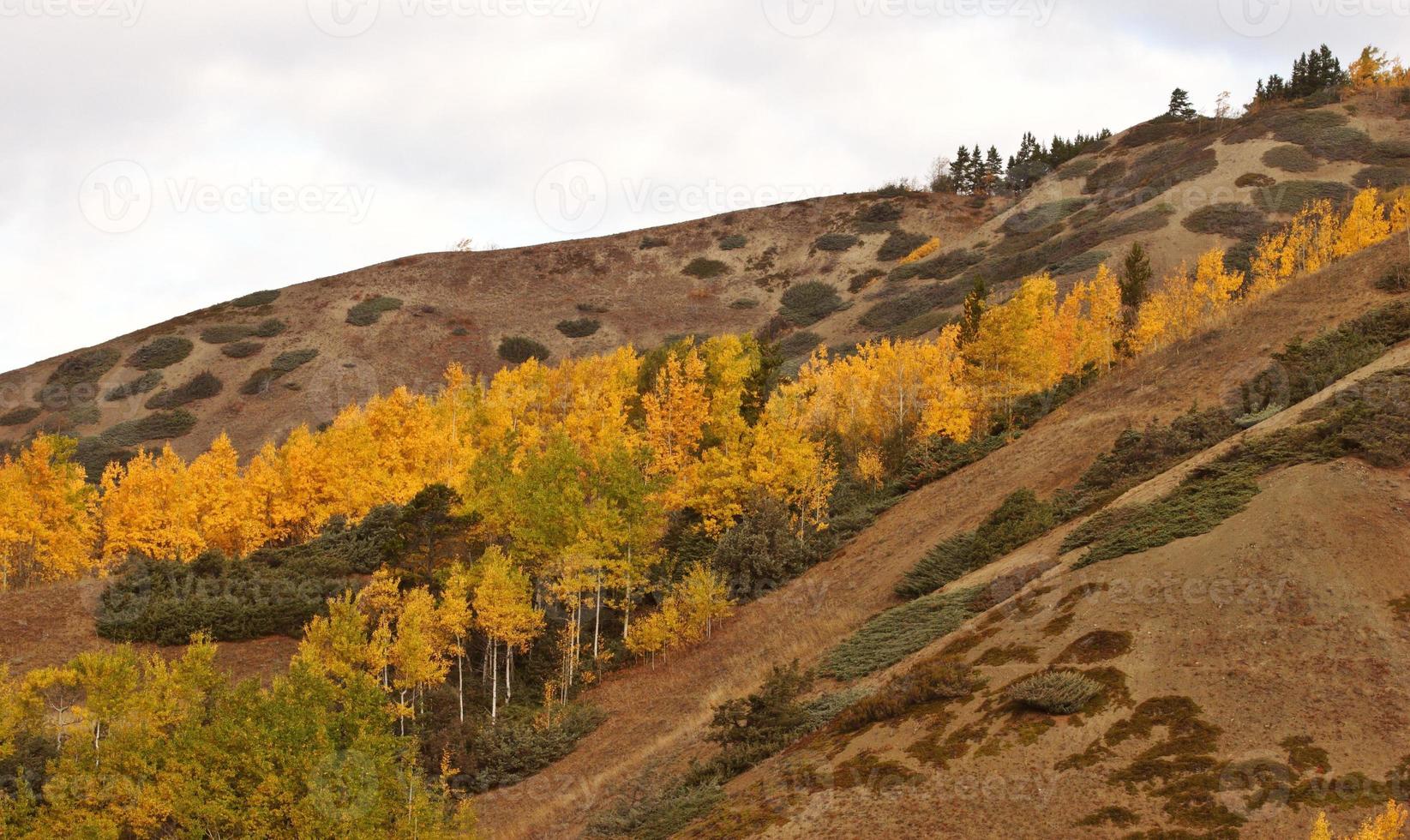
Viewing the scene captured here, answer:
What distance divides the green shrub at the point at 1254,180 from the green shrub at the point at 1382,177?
6.26 metres

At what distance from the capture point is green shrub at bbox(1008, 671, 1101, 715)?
18922 mm

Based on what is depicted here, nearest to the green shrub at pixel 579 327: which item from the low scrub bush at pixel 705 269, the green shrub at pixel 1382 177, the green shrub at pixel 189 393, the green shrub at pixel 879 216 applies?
the low scrub bush at pixel 705 269

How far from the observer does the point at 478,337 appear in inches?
4318

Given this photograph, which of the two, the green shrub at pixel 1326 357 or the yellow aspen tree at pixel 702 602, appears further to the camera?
the yellow aspen tree at pixel 702 602

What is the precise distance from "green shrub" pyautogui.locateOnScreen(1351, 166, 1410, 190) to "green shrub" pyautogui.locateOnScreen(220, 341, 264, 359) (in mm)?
103336

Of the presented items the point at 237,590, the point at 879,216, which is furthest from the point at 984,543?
the point at 879,216

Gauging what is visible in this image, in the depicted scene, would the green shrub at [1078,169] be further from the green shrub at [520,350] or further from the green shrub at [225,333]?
the green shrub at [225,333]

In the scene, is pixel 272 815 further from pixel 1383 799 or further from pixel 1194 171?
pixel 1194 171

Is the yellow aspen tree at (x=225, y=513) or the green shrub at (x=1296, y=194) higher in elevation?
the green shrub at (x=1296, y=194)

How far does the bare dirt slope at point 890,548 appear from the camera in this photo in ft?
97.7

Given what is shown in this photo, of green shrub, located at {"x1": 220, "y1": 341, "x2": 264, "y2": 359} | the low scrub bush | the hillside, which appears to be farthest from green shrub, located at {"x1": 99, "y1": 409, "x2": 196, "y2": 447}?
the low scrub bush

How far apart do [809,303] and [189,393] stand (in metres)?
67.4

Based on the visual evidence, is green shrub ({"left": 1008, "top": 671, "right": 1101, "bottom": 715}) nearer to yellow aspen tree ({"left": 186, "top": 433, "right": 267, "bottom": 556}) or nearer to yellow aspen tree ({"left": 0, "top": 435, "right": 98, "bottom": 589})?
yellow aspen tree ({"left": 186, "top": 433, "right": 267, "bottom": 556})

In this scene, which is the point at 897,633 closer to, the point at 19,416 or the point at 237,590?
the point at 237,590
